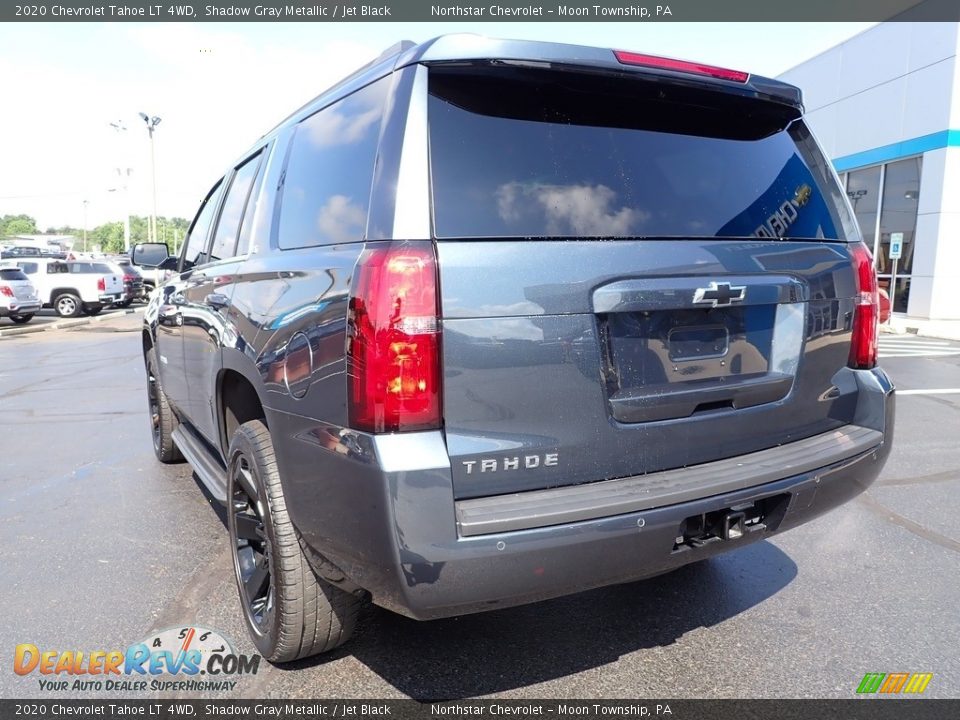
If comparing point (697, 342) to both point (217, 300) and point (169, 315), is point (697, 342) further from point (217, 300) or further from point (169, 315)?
point (169, 315)

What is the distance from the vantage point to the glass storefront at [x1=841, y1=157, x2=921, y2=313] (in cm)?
1945

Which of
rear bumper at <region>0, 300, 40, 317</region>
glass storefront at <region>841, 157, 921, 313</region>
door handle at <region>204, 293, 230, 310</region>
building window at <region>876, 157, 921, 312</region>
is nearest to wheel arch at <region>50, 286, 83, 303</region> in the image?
rear bumper at <region>0, 300, 40, 317</region>

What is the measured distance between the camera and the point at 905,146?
1934 cm

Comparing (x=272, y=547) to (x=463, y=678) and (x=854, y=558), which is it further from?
(x=854, y=558)

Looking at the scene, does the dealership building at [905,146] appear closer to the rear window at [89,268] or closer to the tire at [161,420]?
the tire at [161,420]

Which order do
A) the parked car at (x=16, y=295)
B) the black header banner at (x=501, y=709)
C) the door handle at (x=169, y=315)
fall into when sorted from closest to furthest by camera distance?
the black header banner at (x=501, y=709), the door handle at (x=169, y=315), the parked car at (x=16, y=295)

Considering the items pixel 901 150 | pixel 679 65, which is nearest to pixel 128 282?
pixel 901 150

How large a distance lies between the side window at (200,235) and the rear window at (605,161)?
2.51m

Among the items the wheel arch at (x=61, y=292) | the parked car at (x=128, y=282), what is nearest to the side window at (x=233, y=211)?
the wheel arch at (x=61, y=292)

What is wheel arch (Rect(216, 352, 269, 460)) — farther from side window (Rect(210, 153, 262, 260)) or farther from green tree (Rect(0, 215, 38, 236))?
green tree (Rect(0, 215, 38, 236))

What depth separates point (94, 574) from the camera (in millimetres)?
3469

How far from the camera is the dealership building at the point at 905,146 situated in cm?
1808

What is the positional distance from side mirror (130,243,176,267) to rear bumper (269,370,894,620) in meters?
3.23

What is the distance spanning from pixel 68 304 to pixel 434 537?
24.8 m
